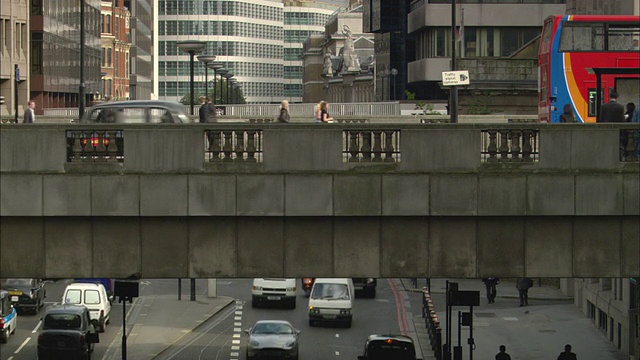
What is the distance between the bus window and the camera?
38.8 metres

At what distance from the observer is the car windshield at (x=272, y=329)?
44.3 metres

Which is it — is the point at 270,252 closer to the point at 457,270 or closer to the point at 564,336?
the point at 457,270

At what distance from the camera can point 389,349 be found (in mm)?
39688

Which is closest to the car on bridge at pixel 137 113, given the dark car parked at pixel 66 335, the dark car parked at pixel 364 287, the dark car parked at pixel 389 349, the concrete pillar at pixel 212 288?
the dark car parked at pixel 389 349

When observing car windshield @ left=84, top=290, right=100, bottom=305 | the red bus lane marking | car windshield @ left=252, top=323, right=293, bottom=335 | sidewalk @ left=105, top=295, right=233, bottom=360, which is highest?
car windshield @ left=84, top=290, right=100, bottom=305

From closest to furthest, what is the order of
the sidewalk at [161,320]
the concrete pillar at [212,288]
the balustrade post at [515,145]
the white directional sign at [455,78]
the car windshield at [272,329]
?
the balustrade post at [515,145]
the white directional sign at [455,78]
the car windshield at [272,329]
the sidewalk at [161,320]
the concrete pillar at [212,288]

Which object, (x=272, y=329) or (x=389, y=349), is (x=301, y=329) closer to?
(x=272, y=329)

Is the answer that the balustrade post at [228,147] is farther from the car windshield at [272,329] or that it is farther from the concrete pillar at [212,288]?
the concrete pillar at [212,288]

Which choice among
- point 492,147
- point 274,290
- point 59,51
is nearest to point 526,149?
point 492,147

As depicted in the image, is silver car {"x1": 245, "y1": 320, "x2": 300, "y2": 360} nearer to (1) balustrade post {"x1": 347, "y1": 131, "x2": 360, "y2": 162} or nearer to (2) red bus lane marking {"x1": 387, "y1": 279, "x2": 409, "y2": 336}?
(2) red bus lane marking {"x1": 387, "y1": 279, "x2": 409, "y2": 336}

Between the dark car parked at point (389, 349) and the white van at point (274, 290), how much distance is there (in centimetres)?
1919

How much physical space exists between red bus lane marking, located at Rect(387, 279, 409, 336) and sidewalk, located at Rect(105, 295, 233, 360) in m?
7.81

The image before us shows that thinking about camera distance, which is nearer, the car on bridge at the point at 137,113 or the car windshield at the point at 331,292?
the car on bridge at the point at 137,113

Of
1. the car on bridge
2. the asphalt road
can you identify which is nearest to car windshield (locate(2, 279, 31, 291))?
the asphalt road
